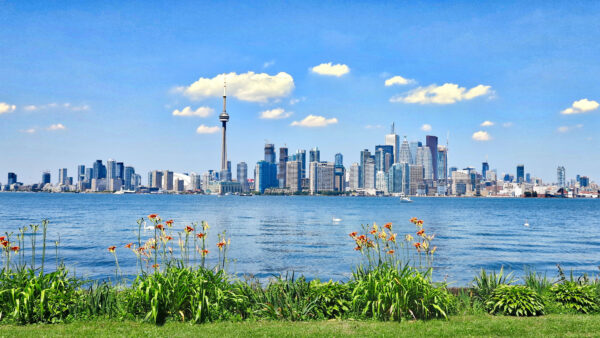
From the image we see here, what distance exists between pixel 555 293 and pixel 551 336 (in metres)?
3.50

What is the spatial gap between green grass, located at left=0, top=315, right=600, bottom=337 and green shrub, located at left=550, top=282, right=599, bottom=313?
103 cm

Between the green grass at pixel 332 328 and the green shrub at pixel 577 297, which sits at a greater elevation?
the green shrub at pixel 577 297

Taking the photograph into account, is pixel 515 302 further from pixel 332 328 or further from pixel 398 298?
pixel 332 328

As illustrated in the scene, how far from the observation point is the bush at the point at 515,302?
36.5 feet

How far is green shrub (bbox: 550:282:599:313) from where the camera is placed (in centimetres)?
1172

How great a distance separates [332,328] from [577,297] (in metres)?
6.69

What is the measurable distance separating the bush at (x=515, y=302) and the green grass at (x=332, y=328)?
17.2 inches

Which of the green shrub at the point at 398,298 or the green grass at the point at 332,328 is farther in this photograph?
the green shrub at the point at 398,298

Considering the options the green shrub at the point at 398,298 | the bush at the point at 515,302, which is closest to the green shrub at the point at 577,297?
the bush at the point at 515,302

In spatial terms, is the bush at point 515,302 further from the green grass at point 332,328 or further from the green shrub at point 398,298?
the green shrub at point 398,298

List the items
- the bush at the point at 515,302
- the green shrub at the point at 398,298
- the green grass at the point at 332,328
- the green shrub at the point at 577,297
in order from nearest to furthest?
the green grass at the point at 332,328
the green shrub at the point at 398,298
the bush at the point at 515,302
the green shrub at the point at 577,297

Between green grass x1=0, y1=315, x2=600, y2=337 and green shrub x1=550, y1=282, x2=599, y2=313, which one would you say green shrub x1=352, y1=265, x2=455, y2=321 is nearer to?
green grass x1=0, y1=315, x2=600, y2=337

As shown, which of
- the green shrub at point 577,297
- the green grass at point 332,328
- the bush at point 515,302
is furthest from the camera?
the green shrub at point 577,297

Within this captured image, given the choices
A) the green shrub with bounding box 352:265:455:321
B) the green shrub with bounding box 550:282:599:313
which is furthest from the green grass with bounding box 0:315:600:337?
the green shrub with bounding box 550:282:599:313
